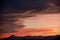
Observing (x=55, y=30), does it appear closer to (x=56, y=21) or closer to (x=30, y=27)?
(x=56, y=21)

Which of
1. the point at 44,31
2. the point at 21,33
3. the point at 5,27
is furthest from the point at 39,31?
the point at 5,27

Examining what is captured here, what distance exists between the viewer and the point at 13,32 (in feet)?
9.62

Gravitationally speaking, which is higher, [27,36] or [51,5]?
[51,5]

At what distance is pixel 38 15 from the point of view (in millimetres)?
2963

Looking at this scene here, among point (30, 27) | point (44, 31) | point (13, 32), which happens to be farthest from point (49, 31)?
point (13, 32)

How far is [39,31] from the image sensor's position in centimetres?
294

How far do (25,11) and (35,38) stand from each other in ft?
1.37

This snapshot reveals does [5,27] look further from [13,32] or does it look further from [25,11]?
[25,11]

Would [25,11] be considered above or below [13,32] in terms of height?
above

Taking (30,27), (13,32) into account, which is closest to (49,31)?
(30,27)

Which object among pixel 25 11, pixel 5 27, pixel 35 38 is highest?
pixel 25 11

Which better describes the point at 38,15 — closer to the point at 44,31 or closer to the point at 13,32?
the point at 44,31

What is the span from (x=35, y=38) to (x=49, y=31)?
23 centimetres

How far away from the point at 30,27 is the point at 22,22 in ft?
0.45
